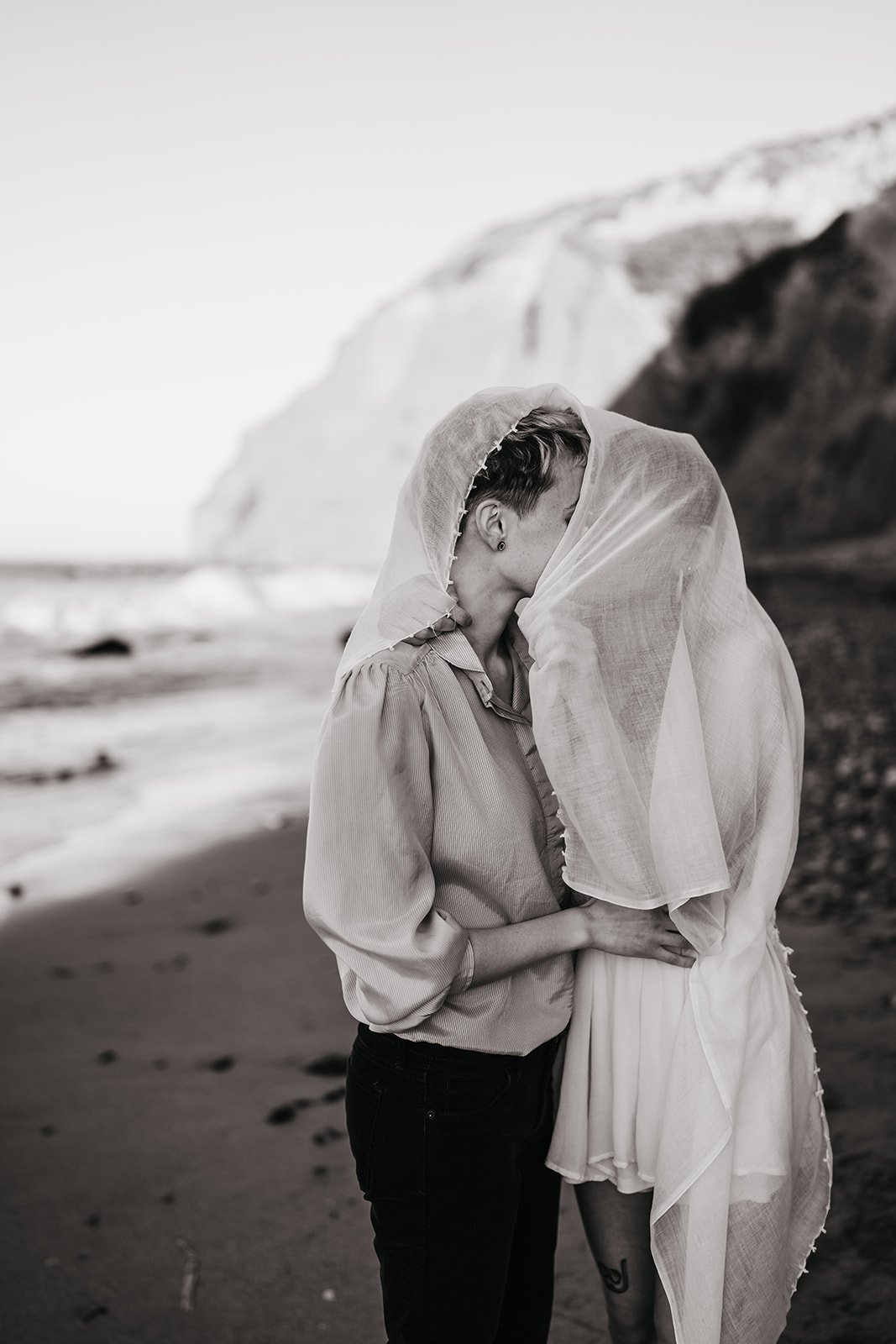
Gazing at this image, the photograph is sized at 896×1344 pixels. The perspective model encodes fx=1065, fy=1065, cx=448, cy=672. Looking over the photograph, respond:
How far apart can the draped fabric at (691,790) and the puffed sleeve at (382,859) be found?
0.25 metres

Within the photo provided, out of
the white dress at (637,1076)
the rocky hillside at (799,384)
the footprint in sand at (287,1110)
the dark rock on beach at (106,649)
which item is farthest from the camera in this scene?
the rocky hillside at (799,384)

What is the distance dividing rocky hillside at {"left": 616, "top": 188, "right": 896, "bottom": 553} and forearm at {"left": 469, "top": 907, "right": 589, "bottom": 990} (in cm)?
2609

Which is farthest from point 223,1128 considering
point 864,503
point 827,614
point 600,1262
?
point 864,503

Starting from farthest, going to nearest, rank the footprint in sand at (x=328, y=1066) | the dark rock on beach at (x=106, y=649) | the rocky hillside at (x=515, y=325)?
the rocky hillside at (x=515, y=325) → the dark rock on beach at (x=106, y=649) → the footprint in sand at (x=328, y=1066)

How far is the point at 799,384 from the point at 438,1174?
Answer: 37.4 m

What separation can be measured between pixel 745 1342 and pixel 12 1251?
7.07 ft

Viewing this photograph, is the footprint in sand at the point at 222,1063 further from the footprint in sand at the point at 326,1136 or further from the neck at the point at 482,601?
the neck at the point at 482,601

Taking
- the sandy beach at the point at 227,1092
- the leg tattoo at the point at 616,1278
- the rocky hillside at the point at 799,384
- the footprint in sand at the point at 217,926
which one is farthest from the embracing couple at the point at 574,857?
the rocky hillside at the point at 799,384

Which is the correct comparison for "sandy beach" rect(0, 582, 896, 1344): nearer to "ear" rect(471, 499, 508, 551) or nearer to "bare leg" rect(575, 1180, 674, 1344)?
"bare leg" rect(575, 1180, 674, 1344)

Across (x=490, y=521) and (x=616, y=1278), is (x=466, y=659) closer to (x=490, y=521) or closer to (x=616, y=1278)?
(x=490, y=521)

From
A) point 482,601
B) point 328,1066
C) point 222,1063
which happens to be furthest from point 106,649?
point 482,601

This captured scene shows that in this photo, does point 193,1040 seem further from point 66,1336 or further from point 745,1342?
point 745,1342

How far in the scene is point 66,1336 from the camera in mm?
2684

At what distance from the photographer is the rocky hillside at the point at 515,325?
232 feet
